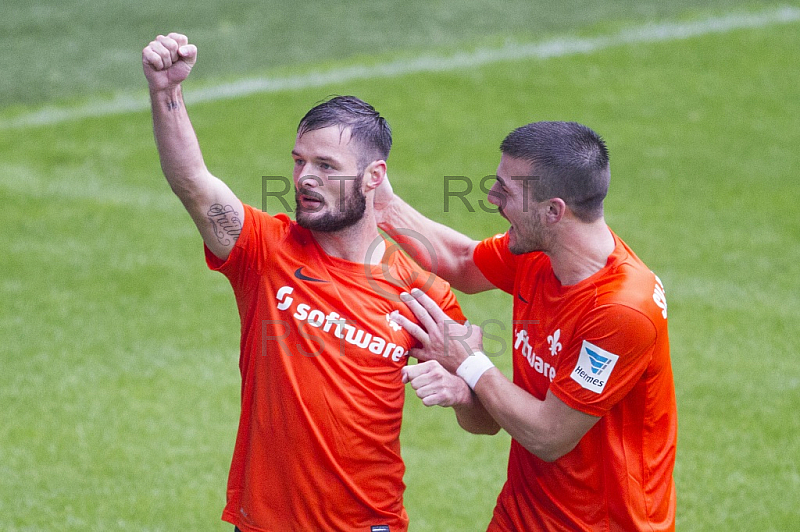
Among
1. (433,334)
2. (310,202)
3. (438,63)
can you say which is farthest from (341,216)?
(438,63)

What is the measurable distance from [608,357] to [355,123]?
55.7 inches

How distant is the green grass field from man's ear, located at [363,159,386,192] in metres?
3.12

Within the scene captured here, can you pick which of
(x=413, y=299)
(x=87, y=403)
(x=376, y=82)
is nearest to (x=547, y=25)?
(x=376, y=82)

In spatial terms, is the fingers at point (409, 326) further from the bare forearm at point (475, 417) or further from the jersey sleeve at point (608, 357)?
the jersey sleeve at point (608, 357)

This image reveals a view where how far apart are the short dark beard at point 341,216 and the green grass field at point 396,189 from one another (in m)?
3.08

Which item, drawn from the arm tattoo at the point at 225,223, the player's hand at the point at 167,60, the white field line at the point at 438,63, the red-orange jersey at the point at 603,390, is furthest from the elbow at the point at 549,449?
the white field line at the point at 438,63

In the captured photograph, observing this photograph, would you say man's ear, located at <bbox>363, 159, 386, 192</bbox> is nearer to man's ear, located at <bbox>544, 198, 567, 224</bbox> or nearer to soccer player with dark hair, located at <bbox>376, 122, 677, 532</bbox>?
soccer player with dark hair, located at <bbox>376, 122, 677, 532</bbox>

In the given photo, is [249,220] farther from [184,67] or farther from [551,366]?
[551,366]

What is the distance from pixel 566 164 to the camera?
4.02 meters

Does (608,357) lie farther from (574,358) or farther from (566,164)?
(566,164)

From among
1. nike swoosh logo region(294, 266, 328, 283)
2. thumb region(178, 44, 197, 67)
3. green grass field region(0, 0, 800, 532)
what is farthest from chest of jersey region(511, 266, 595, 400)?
green grass field region(0, 0, 800, 532)

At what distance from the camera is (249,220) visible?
4055 mm

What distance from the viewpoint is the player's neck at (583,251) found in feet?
13.4

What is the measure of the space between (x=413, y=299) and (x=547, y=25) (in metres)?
13.2
